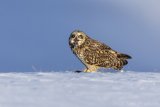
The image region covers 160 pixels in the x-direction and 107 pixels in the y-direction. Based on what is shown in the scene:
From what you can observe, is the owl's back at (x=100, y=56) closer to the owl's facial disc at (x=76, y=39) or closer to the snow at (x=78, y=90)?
the owl's facial disc at (x=76, y=39)

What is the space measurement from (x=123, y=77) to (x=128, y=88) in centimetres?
138

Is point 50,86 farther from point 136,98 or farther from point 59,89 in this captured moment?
point 136,98

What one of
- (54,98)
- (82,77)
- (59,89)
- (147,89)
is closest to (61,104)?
(54,98)

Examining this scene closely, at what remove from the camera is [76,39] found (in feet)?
44.5

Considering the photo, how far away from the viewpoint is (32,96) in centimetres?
909

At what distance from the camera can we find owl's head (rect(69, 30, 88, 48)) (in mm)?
13562

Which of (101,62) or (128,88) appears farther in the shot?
(101,62)

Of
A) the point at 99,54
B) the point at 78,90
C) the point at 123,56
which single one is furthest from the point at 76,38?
the point at 78,90

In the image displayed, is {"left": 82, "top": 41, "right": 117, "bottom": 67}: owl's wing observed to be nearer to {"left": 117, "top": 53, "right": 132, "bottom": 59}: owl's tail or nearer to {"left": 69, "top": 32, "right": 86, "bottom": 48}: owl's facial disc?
{"left": 117, "top": 53, "right": 132, "bottom": 59}: owl's tail

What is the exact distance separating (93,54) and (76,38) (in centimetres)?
45

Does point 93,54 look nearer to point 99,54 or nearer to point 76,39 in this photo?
point 99,54

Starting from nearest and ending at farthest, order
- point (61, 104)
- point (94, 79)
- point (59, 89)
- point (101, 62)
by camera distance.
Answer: point (61, 104), point (59, 89), point (94, 79), point (101, 62)

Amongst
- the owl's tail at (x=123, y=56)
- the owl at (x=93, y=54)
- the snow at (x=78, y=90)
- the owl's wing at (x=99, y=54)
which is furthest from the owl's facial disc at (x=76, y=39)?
the snow at (x=78, y=90)

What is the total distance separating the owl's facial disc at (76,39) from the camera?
13.6 metres
